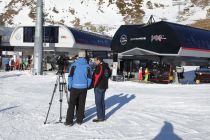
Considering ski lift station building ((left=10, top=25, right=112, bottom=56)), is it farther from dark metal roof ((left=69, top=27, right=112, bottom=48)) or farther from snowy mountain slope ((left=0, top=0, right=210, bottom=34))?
snowy mountain slope ((left=0, top=0, right=210, bottom=34))

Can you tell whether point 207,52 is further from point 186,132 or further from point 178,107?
point 186,132

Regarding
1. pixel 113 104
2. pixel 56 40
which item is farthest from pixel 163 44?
pixel 56 40

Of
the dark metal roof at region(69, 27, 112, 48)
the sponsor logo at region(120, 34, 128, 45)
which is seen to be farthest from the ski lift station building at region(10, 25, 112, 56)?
the sponsor logo at region(120, 34, 128, 45)

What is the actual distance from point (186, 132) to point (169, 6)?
101 m

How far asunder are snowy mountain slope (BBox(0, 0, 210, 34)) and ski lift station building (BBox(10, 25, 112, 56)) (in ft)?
133

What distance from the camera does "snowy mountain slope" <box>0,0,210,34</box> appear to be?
9550 centimetres

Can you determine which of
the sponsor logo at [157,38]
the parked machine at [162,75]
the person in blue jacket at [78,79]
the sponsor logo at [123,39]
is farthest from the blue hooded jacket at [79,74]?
the sponsor logo at [123,39]

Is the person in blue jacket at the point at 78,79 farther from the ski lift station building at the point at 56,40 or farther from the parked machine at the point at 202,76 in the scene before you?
the ski lift station building at the point at 56,40

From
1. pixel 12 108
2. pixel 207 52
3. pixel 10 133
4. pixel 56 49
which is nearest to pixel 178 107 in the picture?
pixel 12 108

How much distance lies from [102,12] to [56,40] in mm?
59954

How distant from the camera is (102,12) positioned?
105 m

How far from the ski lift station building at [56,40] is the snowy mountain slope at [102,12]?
4052 centimetres

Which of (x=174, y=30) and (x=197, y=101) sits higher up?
(x=174, y=30)

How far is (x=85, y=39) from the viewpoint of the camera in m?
49.2
